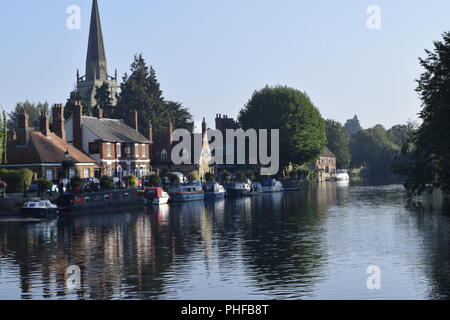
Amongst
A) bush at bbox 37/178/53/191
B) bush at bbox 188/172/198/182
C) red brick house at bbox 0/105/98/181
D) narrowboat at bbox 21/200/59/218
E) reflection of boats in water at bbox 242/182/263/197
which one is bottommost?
narrowboat at bbox 21/200/59/218

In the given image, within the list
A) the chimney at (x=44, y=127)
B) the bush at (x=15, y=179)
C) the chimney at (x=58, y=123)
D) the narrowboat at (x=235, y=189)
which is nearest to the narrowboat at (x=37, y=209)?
the bush at (x=15, y=179)

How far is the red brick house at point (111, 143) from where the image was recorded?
10994 centimetres

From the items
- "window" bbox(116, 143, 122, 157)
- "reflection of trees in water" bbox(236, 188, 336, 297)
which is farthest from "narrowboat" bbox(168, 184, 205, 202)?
"reflection of trees in water" bbox(236, 188, 336, 297)

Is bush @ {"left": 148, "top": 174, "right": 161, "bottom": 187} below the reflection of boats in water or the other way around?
the other way around

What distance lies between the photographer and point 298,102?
14938 centimetres

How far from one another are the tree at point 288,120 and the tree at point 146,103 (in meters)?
17.8

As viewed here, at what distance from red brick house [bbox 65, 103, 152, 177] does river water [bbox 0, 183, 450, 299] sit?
33.6 meters

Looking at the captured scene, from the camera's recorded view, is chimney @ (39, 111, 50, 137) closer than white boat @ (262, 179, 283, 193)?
Yes

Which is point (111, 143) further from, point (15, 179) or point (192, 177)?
point (15, 179)

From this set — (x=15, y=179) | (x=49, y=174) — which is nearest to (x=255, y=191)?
(x=49, y=174)

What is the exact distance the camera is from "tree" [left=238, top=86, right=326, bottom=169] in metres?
146

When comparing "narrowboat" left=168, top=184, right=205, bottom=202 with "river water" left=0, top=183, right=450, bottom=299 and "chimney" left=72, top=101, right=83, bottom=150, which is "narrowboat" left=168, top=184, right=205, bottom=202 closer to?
"chimney" left=72, top=101, right=83, bottom=150

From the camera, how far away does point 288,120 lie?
5792 inches
